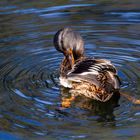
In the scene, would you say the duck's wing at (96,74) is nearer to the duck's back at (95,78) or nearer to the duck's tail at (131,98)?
the duck's back at (95,78)

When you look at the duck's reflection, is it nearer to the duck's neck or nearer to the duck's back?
the duck's back

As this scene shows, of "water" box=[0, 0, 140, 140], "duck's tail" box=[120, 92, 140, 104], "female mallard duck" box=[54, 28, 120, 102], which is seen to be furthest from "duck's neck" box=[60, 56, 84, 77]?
"duck's tail" box=[120, 92, 140, 104]

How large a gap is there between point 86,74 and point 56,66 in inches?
70.4

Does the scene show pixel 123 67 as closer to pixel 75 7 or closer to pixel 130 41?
pixel 130 41

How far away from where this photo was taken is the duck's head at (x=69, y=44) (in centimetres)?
757

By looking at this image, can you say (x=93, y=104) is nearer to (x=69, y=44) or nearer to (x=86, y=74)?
(x=86, y=74)

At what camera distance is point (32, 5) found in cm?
1160

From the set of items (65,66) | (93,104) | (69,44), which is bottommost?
(93,104)

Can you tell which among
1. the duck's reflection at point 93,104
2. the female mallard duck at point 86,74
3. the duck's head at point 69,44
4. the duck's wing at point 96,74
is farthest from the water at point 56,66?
the duck's head at point 69,44

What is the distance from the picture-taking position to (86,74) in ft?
21.5

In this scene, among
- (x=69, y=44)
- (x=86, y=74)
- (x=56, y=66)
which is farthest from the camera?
(x=56, y=66)

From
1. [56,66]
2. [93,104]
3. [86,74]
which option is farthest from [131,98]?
[56,66]

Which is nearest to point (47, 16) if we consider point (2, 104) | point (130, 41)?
point (130, 41)

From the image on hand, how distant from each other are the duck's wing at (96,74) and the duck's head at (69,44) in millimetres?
811
